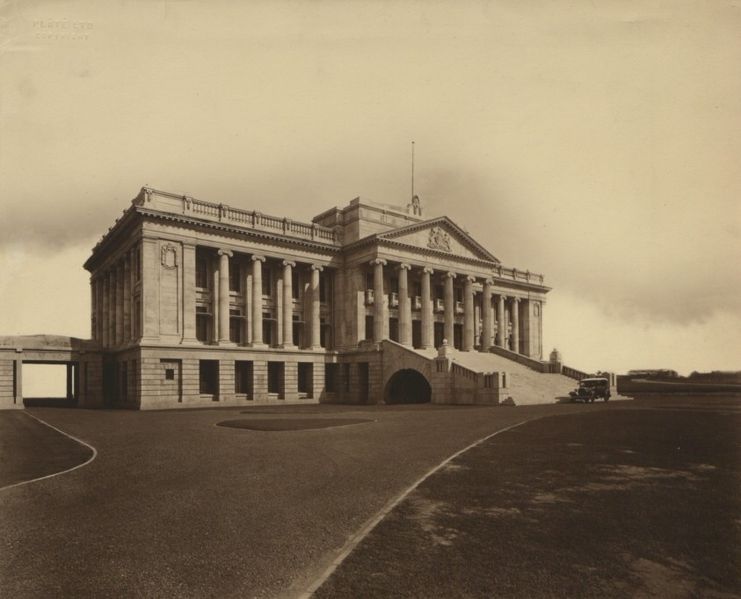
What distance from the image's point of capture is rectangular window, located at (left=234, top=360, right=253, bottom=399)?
45.5 meters

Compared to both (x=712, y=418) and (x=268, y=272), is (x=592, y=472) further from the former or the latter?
(x=268, y=272)

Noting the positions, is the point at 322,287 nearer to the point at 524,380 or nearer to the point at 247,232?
the point at 247,232

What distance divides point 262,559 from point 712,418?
862 inches

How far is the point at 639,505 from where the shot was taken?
31.4 ft

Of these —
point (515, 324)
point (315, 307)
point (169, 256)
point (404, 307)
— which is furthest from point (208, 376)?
point (515, 324)

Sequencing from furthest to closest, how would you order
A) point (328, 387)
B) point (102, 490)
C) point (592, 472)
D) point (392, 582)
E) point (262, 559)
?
point (328, 387) → point (592, 472) → point (102, 490) → point (262, 559) → point (392, 582)

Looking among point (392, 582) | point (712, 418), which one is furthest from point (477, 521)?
point (712, 418)

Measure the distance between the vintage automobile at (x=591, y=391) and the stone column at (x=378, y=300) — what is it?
16.7 meters

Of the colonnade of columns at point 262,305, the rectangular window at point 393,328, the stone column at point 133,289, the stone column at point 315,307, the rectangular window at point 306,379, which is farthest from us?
the rectangular window at point 393,328

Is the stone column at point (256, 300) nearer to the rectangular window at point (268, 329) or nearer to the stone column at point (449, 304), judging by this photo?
the rectangular window at point (268, 329)

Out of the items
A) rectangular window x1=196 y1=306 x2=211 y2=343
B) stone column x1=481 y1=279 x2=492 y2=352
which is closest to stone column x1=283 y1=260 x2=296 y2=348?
rectangular window x1=196 y1=306 x2=211 y2=343

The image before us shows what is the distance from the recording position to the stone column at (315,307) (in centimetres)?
4953

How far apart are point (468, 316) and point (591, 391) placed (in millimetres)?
18792

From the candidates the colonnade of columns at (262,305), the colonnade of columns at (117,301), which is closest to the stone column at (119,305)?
the colonnade of columns at (117,301)
